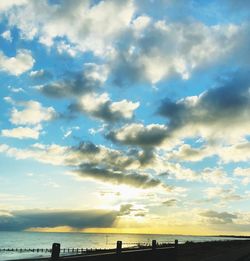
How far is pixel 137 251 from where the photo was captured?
1544cm

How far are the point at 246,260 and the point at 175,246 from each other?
12.9 m

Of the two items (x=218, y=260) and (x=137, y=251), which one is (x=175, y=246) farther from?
(x=218, y=260)

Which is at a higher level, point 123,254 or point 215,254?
point 215,254

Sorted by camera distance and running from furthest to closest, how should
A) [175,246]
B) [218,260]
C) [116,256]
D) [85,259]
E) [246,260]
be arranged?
[246,260] → [218,260] → [175,246] → [116,256] → [85,259]

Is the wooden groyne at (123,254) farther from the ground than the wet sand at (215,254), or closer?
closer

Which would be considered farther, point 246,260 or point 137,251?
point 246,260

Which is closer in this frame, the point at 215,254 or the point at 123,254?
the point at 123,254

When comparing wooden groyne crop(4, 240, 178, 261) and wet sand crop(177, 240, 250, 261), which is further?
wet sand crop(177, 240, 250, 261)

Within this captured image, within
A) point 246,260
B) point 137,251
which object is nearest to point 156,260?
point 137,251

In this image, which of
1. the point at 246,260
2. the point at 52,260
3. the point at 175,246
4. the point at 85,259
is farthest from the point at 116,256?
the point at 246,260

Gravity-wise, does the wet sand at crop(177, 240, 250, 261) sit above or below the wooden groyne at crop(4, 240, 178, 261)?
above

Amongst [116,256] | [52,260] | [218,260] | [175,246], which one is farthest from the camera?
[218,260]

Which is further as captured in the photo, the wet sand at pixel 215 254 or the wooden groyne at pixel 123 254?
the wet sand at pixel 215 254

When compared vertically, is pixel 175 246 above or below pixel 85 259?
above
